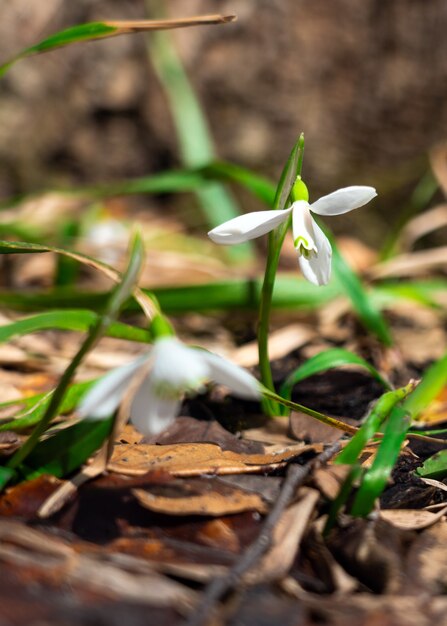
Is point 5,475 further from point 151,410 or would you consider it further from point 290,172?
point 290,172

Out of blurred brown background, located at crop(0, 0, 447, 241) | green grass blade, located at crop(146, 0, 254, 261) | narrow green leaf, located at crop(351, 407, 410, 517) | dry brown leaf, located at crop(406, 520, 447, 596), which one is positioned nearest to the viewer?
dry brown leaf, located at crop(406, 520, 447, 596)

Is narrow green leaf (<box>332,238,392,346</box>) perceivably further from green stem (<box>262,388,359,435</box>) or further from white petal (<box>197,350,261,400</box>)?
white petal (<box>197,350,261,400</box>)

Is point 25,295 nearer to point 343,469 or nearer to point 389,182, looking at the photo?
point 343,469

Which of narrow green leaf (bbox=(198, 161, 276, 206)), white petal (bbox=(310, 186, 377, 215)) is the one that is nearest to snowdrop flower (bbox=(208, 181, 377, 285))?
white petal (bbox=(310, 186, 377, 215))

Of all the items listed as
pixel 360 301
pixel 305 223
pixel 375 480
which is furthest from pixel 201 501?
pixel 360 301

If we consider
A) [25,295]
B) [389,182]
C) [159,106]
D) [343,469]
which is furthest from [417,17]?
[343,469]
